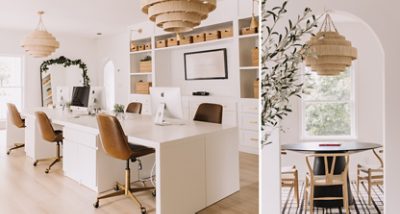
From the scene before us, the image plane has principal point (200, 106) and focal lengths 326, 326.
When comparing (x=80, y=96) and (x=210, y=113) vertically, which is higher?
(x=80, y=96)

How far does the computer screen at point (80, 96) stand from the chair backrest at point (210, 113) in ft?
5.08

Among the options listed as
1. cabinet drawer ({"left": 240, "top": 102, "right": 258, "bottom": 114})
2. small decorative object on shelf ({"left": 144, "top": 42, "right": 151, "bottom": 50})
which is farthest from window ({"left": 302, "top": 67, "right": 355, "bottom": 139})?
small decorative object on shelf ({"left": 144, "top": 42, "right": 151, "bottom": 50})

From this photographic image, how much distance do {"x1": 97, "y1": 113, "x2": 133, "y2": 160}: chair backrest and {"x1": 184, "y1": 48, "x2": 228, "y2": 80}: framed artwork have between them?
269cm

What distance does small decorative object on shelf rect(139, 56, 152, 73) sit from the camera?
620 cm

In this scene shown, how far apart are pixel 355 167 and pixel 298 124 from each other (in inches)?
11.9

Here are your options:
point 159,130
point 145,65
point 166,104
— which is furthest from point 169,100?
point 145,65

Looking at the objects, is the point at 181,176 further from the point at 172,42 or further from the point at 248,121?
the point at 172,42

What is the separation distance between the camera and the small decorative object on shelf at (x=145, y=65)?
20.3ft

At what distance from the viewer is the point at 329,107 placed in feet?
4.75

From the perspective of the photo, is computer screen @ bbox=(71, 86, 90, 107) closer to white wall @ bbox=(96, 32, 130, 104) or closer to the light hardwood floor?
the light hardwood floor

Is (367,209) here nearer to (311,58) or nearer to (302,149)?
(302,149)

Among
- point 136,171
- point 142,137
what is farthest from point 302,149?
point 136,171

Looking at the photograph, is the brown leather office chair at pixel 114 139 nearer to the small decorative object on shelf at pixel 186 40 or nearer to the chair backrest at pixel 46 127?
the chair backrest at pixel 46 127

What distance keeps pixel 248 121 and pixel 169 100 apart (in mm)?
1384
